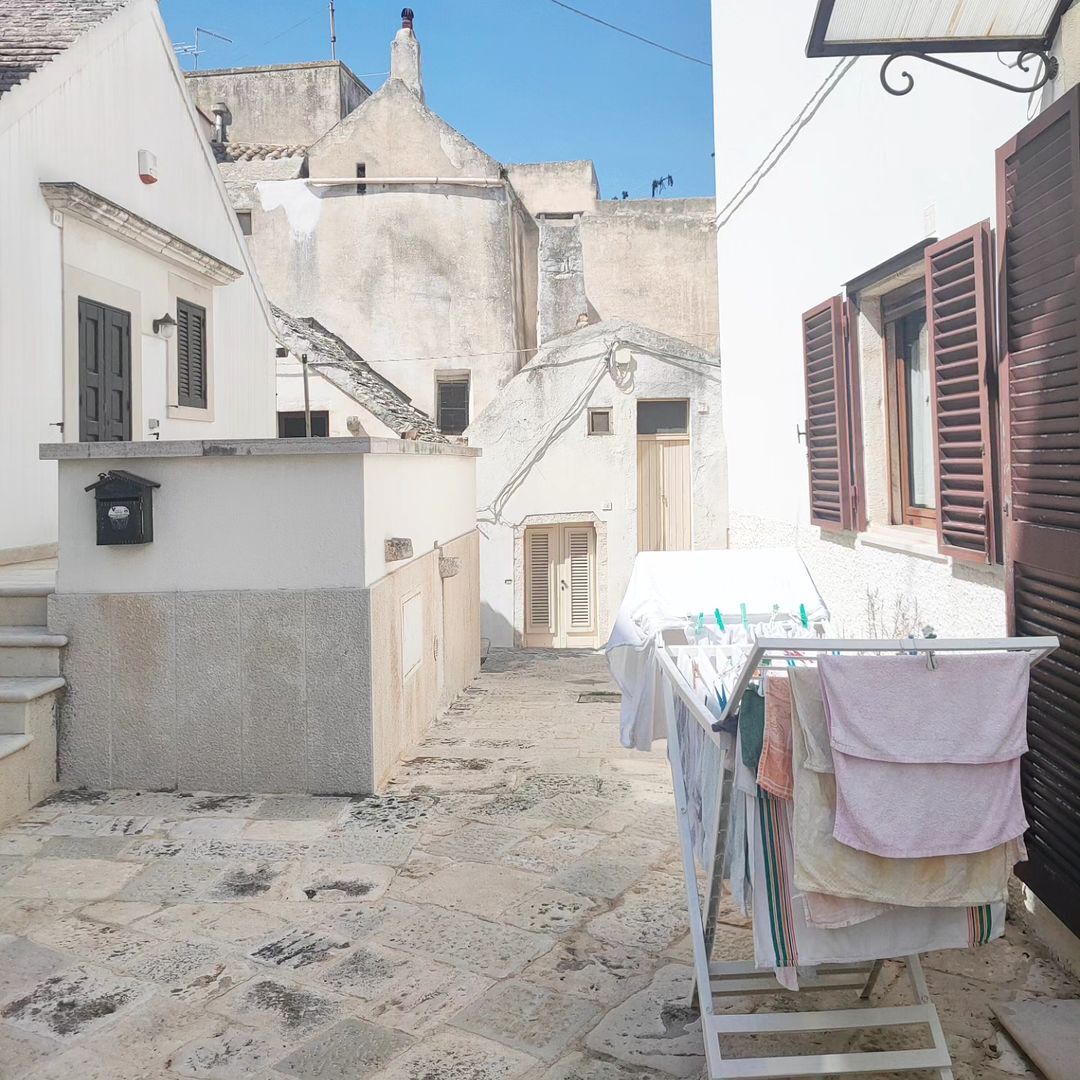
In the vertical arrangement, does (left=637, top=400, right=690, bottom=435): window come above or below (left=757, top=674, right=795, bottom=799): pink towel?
above

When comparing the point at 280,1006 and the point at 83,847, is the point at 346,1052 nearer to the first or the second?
the point at 280,1006

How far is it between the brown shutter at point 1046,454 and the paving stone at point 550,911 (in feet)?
5.86

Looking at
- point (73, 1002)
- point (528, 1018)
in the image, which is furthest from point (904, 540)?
point (73, 1002)

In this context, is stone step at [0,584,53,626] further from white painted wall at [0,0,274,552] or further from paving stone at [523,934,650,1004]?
paving stone at [523,934,650,1004]

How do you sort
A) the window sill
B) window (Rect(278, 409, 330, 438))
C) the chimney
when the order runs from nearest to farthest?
1. the window sill
2. window (Rect(278, 409, 330, 438))
3. the chimney

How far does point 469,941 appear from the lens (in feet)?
14.0

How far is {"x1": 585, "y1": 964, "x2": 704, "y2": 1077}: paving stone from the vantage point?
335 centimetres

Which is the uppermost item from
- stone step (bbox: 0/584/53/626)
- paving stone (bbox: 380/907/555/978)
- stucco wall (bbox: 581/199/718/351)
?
stucco wall (bbox: 581/199/718/351)

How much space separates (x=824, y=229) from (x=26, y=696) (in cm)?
561

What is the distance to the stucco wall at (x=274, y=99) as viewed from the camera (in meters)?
26.1

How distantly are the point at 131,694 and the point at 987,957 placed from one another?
4763 millimetres

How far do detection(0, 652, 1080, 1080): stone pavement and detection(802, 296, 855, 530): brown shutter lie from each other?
2.10 meters

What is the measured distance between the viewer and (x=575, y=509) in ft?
56.9

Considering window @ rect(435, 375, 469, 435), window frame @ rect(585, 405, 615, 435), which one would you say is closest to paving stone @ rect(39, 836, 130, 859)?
window frame @ rect(585, 405, 615, 435)
